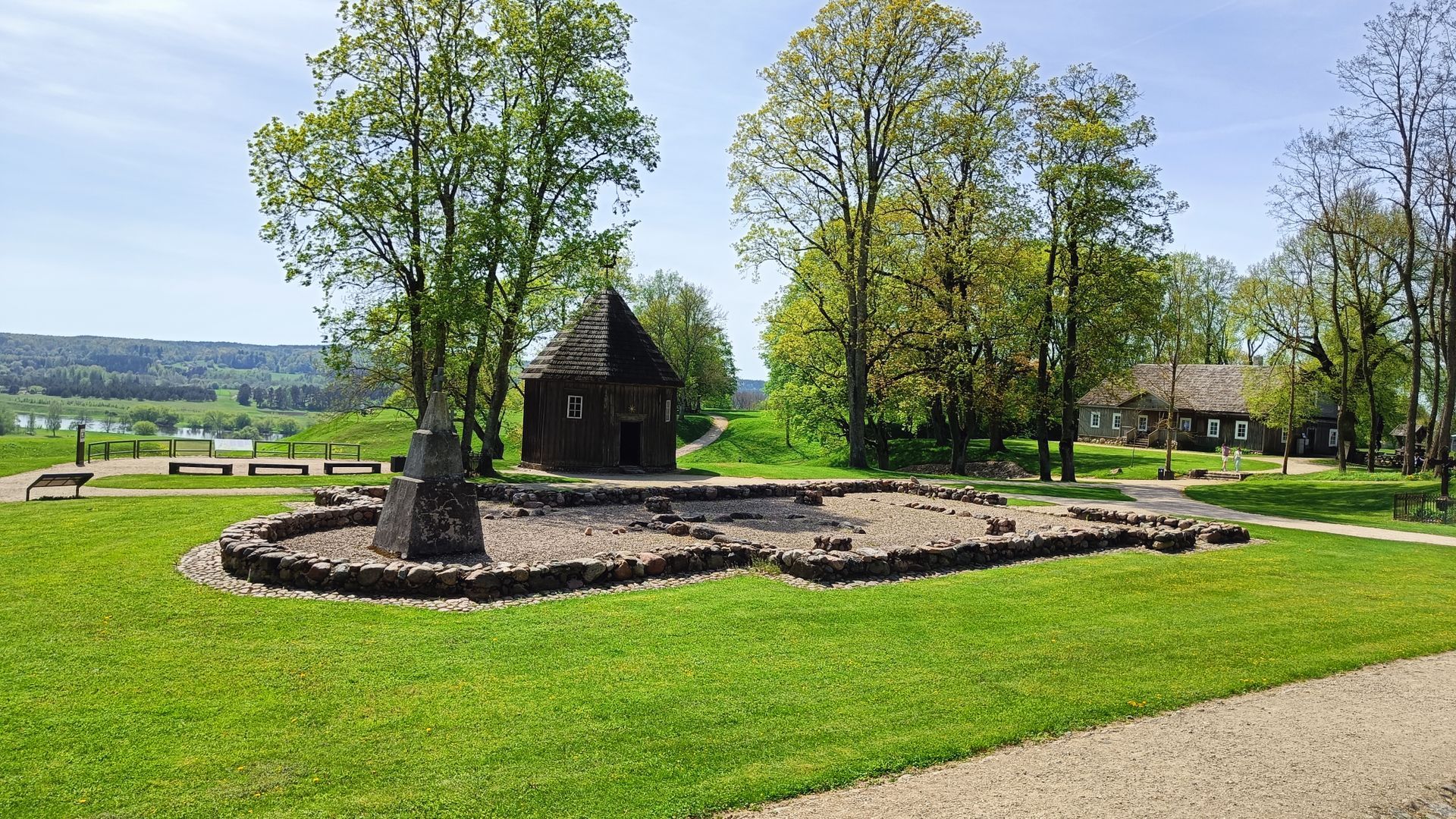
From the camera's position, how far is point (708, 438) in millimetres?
68188

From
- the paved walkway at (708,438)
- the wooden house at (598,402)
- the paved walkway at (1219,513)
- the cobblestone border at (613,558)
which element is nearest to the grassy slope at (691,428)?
the paved walkway at (708,438)

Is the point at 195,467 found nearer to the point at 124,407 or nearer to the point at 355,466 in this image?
the point at 355,466

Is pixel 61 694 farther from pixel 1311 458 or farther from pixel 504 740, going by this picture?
pixel 1311 458

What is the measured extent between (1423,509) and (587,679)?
88.8 feet

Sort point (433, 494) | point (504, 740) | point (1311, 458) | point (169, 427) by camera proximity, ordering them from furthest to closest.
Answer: point (169, 427), point (1311, 458), point (433, 494), point (504, 740)

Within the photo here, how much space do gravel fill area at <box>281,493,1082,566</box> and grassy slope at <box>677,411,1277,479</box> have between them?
32.0 ft

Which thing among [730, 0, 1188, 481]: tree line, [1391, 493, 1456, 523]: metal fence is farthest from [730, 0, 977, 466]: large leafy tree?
[1391, 493, 1456, 523]: metal fence

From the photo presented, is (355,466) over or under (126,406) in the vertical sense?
under

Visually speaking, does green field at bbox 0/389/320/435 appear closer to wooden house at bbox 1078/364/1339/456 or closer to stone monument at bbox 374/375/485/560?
wooden house at bbox 1078/364/1339/456

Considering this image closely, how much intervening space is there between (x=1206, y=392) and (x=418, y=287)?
5611cm

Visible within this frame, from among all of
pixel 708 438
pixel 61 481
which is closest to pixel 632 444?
pixel 61 481

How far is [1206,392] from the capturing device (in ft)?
208

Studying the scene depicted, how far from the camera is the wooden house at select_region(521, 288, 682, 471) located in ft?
113

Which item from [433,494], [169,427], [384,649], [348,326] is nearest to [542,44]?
[348,326]
